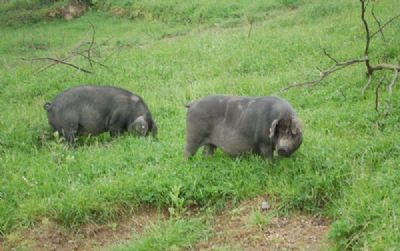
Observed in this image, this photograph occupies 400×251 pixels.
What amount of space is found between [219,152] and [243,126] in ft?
2.79

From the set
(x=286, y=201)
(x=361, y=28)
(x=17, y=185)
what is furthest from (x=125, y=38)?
(x=286, y=201)

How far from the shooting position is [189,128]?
7402mm

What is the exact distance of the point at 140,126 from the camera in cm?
934

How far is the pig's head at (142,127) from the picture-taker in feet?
30.6

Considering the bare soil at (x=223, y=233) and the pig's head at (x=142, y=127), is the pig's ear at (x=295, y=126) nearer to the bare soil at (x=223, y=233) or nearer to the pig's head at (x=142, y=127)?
the bare soil at (x=223, y=233)

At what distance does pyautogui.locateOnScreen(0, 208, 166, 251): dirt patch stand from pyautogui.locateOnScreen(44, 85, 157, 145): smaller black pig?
9.81ft

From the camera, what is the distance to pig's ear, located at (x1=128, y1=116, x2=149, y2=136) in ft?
30.5

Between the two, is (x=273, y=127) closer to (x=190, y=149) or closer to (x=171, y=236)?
(x=190, y=149)

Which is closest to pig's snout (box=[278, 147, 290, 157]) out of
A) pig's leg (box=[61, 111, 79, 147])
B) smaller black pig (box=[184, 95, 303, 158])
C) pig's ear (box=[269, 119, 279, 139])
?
smaller black pig (box=[184, 95, 303, 158])

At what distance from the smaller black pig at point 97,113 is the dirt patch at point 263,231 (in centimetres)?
355

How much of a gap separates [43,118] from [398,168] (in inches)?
269

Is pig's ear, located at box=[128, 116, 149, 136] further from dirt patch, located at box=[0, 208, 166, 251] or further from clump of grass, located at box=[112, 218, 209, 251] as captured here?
clump of grass, located at box=[112, 218, 209, 251]

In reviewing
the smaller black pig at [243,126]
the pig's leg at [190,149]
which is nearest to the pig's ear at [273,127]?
the smaller black pig at [243,126]

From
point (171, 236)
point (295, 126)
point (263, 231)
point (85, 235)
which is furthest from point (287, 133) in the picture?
point (85, 235)
